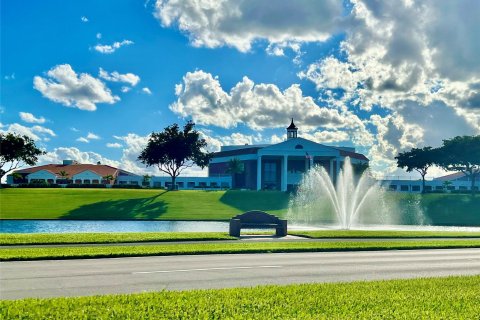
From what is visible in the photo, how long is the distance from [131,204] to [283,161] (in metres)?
44.5

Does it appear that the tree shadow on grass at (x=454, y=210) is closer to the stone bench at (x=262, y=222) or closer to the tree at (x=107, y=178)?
the stone bench at (x=262, y=222)

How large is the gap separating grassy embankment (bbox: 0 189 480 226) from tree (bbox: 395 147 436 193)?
554 inches

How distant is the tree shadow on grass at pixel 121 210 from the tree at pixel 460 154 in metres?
49.9

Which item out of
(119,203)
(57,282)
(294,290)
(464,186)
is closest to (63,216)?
(119,203)

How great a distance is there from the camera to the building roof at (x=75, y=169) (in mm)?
110250

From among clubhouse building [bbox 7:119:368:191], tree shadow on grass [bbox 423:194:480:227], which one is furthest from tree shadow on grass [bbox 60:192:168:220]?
clubhouse building [bbox 7:119:368:191]

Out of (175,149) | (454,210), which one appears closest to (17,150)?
(175,149)

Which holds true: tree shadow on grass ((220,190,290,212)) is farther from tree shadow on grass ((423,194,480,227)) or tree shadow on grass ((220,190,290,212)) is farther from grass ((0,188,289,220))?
tree shadow on grass ((423,194,480,227))

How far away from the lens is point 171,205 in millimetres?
58281

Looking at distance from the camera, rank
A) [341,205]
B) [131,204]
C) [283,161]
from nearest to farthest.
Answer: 1. [341,205]
2. [131,204]
3. [283,161]

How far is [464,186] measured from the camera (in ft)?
388

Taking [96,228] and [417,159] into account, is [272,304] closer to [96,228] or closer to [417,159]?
[96,228]

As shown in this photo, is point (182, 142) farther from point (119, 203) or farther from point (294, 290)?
point (294, 290)

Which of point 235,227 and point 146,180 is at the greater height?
point 146,180
